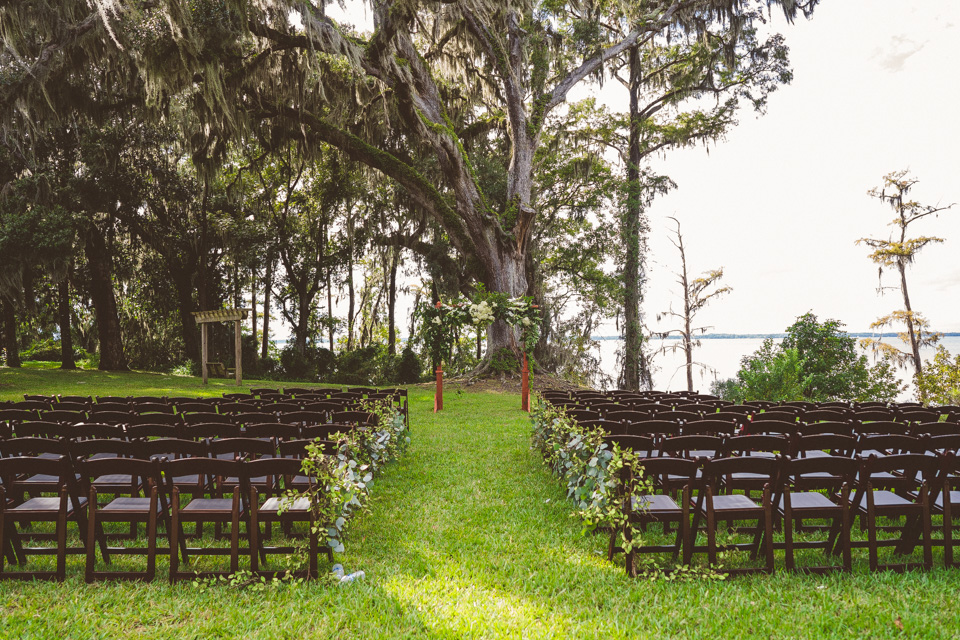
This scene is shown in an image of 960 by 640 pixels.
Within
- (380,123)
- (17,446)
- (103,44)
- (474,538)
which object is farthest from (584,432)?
(380,123)

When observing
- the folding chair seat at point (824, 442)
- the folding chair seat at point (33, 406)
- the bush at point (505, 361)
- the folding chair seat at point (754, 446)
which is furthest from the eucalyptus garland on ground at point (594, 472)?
the bush at point (505, 361)

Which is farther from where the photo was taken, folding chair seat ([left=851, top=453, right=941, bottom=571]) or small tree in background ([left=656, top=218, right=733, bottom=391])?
small tree in background ([left=656, top=218, right=733, bottom=391])

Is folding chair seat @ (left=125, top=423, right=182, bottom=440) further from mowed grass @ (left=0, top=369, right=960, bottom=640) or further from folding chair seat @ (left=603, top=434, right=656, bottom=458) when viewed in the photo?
folding chair seat @ (left=603, top=434, right=656, bottom=458)

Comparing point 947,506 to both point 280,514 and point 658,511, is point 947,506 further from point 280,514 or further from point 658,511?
point 280,514

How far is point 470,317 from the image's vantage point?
36.4 ft

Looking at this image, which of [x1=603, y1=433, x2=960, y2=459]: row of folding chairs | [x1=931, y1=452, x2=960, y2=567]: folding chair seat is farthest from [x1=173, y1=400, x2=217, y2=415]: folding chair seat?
[x1=931, y1=452, x2=960, y2=567]: folding chair seat

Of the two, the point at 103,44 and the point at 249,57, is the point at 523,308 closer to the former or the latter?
the point at 249,57

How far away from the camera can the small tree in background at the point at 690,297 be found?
72.9 ft

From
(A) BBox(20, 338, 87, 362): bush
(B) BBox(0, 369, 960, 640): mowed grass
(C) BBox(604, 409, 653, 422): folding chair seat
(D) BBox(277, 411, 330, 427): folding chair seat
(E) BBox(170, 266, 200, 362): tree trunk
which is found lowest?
(B) BBox(0, 369, 960, 640): mowed grass

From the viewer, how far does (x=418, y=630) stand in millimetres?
2713

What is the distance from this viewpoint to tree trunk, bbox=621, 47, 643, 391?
19.7 meters

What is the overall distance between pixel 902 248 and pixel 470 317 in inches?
736

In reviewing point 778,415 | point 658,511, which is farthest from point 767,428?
point 658,511

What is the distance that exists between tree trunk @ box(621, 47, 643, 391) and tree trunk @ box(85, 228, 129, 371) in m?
19.3
